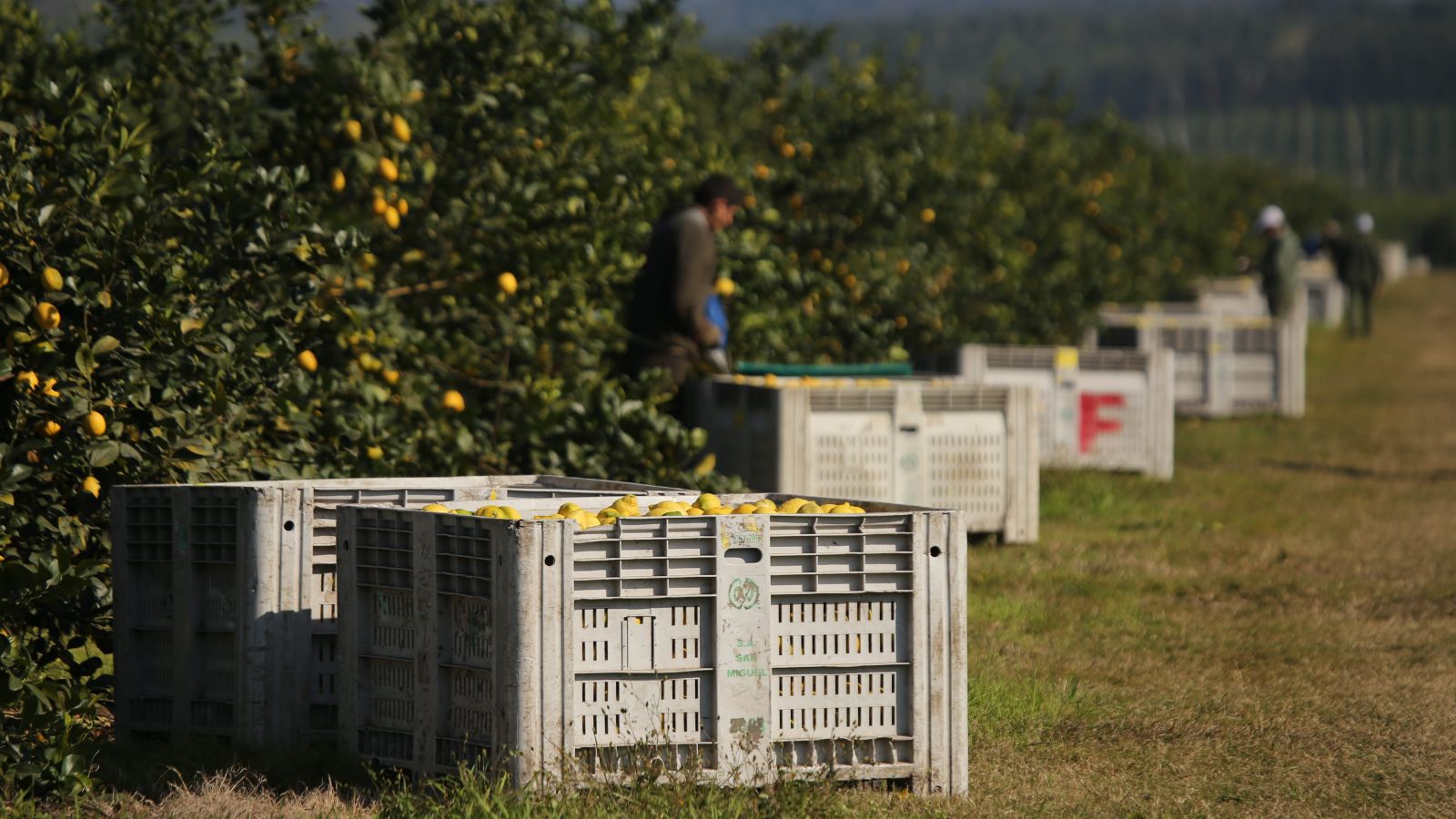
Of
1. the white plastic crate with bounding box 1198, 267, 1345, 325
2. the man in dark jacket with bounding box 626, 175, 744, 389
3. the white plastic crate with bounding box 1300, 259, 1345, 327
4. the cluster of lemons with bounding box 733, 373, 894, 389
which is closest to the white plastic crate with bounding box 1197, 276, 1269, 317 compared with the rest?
the white plastic crate with bounding box 1198, 267, 1345, 325

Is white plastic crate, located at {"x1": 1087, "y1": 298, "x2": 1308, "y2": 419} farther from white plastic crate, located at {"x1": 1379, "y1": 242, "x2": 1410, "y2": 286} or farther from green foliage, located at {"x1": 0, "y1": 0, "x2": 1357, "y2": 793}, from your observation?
white plastic crate, located at {"x1": 1379, "y1": 242, "x2": 1410, "y2": 286}

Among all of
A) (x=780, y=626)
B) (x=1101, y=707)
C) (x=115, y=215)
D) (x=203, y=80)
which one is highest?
(x=203, y=80)

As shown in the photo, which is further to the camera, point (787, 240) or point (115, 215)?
point (787, 240)

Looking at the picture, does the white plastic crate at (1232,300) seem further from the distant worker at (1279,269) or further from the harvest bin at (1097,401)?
the harvest bin at (1097,401)

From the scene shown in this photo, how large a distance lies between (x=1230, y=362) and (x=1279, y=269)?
15.6ft

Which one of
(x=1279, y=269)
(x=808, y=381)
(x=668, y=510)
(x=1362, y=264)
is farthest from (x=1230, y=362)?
(x=1362, y=264)

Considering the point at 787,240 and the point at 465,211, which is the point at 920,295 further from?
the point at 465,211

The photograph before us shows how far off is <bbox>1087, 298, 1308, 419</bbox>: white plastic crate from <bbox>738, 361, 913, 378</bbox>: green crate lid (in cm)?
702

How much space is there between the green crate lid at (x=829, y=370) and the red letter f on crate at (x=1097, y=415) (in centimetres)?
225

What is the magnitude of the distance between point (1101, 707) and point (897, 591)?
1.56 meters

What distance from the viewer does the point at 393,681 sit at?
5102 millimetres

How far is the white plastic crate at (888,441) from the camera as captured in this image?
359 inches

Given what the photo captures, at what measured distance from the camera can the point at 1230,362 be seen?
1762 centimetres

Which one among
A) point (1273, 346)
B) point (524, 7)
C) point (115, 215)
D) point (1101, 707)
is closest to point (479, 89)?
point (524, 7)
